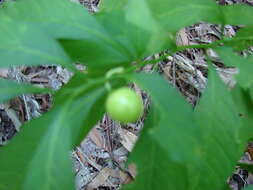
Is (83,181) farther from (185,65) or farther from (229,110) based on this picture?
(229,110)

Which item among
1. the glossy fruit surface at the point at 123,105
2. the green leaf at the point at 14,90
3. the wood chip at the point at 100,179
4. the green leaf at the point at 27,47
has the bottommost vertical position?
the wood chip at the point at 100,179

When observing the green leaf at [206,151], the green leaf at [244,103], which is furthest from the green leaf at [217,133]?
the green leaf at [244,103]

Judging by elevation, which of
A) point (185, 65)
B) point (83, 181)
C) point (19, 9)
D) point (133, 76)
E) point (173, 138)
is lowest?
point (83, 181)

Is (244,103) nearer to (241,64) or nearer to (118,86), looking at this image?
(241,64)

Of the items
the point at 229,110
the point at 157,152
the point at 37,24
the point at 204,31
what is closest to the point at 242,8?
the point at 229,110

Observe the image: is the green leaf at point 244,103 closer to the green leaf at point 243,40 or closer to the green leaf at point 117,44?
the green leaf at point 243,40

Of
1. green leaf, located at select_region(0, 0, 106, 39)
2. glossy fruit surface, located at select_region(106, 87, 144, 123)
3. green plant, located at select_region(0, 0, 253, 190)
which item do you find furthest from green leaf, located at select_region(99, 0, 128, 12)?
glossy fruit surface, located at select_region(106, 87, 144, 123)
